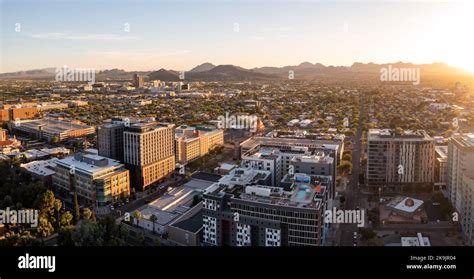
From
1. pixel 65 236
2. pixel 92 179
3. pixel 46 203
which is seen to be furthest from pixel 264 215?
pixel 92 179

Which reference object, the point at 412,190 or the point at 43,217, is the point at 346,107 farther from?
the point at 43,217

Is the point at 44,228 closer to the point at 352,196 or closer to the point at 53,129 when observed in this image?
the point at 352,196

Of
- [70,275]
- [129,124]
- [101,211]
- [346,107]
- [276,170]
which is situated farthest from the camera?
[346,107]

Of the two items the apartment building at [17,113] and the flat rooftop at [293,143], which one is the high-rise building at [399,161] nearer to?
the flat rooftop at [293,143]

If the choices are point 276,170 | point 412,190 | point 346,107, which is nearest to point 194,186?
point 276,170

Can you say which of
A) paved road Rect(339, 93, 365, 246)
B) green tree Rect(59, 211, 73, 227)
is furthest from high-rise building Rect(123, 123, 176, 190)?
paved road Rect(339, 93, 365, 246)

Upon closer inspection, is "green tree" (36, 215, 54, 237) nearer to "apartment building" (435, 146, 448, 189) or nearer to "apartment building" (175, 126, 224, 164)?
"apartment building" (175, 126, 224, 164)
